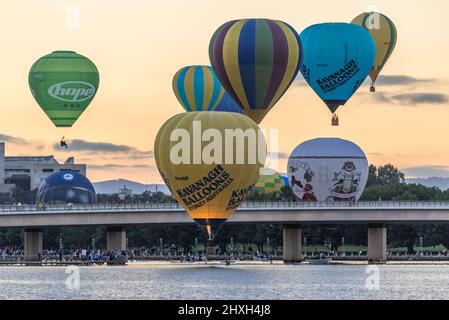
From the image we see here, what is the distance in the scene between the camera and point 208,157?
5915 inches

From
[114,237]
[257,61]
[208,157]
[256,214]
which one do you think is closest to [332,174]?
[256,214]

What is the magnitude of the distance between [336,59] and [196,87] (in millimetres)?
19574

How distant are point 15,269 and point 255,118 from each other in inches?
1184

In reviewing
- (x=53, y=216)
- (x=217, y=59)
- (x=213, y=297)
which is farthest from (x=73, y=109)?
(x=213, y=297)

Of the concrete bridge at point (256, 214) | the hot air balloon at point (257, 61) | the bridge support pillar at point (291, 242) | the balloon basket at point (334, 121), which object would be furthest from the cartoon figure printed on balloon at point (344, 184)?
the hot air balloon at point (257, 61)

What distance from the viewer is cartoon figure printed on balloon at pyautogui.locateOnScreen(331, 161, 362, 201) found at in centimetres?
19825

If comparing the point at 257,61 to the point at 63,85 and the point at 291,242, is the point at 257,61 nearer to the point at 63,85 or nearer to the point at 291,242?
the point at 63,85

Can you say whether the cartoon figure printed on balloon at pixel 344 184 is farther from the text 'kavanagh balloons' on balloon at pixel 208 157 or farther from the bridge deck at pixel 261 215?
the text 'kavanagh balloons' on balloon at pixel 208 157

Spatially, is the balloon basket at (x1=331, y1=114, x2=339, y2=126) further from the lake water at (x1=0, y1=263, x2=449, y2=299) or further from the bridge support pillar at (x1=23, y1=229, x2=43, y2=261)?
the bridge support pillar at (x1=23, y1=229, x2=43, y2=261)

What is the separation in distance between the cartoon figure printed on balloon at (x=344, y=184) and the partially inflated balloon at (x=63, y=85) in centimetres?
2948

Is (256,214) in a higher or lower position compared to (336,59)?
lower

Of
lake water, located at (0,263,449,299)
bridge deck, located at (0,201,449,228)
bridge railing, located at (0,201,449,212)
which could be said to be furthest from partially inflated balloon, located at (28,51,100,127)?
lake water, located at (0,263,449,299)
